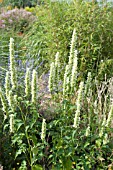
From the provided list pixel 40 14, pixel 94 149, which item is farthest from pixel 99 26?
pixel 94 149

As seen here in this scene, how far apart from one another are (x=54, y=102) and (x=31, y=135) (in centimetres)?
45

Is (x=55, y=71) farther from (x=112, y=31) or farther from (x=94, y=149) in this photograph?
(x=112, y=31)

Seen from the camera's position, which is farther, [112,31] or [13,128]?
[112,31]

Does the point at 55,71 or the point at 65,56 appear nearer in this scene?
the point at 55,71

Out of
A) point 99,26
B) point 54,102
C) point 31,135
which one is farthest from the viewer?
point 99,26

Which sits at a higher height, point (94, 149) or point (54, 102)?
point (54, 102)

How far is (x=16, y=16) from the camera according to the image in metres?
6.72

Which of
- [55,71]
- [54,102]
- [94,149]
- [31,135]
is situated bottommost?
[94,149]

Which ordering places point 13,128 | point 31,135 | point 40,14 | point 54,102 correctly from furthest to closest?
point 40,14
point 54,102
point 31,135
point 13,128

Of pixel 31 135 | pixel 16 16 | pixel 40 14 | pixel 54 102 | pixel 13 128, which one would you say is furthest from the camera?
pixel 16 16

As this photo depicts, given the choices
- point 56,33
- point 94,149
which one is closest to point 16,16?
point 56,33

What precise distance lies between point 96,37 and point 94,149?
2226 mm

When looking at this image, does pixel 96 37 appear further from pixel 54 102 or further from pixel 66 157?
pixel 66 157

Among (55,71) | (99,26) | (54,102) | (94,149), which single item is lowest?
(94,149)
